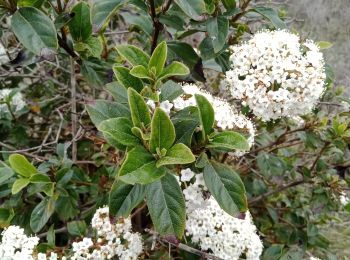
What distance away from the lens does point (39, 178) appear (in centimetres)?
151

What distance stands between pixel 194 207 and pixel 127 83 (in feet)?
1.53

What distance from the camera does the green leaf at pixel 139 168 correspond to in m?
0.98

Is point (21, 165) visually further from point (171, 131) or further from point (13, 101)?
point (13, 101)

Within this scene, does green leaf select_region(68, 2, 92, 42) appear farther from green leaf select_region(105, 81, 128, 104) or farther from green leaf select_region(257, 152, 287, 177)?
green leaf select_region(257, 152, 287, 177)

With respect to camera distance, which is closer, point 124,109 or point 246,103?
point 124,109

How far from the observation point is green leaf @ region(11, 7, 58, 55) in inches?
52.8

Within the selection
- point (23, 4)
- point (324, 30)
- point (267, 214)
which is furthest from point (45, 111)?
point (324, 30)

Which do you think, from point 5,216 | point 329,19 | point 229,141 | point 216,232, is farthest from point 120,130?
point 329,19

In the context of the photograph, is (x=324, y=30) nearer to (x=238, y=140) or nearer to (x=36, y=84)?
(x=36, y=84)

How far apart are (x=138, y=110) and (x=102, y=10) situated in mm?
451

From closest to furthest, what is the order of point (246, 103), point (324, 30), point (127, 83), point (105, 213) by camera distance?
1. point (127, 83)
2. point (246, 103)
3. point (105, 213)
4. point (324, 30)

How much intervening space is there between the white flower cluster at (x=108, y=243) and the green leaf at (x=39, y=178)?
0.72ft

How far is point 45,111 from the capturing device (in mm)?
2516

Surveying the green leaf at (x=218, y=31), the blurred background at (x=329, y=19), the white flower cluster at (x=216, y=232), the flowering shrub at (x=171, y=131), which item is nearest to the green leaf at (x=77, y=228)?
the flowering shrub at (x=171, y=131)
